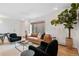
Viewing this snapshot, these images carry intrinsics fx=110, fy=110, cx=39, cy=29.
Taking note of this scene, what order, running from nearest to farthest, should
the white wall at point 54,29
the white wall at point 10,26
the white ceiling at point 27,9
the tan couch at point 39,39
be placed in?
1. the white ceiling at point 27,9
2. the white wall at point 10,26
3. the white wall at point 54,29
4. the tan couch at point 39,39

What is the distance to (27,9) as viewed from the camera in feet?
10.6

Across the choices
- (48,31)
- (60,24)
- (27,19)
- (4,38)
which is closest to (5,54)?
(4,38)

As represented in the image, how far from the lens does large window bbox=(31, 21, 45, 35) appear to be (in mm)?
3391

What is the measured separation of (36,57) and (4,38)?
115 cm

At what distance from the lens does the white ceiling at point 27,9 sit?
10.1ft

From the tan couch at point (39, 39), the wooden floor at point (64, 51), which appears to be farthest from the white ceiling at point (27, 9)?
the wooden floor at point (64, 51)

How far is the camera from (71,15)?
4031mm

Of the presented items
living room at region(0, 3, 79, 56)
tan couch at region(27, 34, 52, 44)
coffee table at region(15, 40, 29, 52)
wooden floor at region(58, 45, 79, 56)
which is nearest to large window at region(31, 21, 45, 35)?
living room at region(0, 3, 79, 56)

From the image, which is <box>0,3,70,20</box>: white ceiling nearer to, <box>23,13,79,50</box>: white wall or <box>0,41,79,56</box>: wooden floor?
<box>23,13,79,50</box>: white wall

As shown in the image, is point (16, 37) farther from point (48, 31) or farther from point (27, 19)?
point (48, 31)

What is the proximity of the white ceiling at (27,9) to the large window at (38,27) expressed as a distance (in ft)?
0.83

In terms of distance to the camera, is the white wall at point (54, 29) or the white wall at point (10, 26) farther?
the white wall at point (54, 29)

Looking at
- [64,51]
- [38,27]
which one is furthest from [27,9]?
[64,51]

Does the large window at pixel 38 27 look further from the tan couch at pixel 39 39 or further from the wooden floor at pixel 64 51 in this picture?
the wooden floor at pixel 64 51
